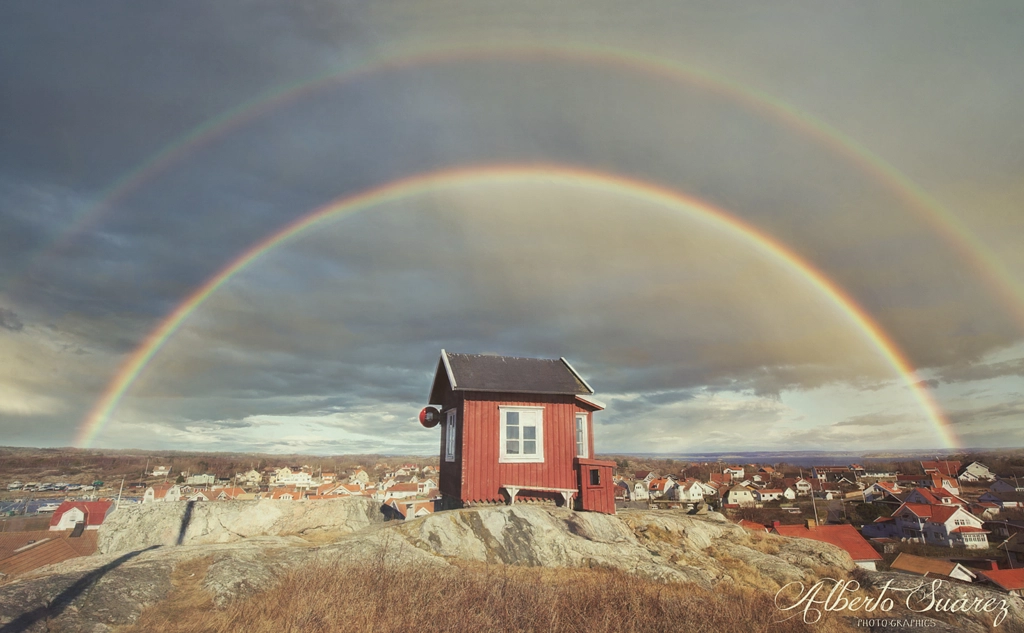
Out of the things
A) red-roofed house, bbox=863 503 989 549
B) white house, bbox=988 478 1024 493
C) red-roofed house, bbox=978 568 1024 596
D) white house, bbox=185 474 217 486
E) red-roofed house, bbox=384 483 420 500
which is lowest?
red-roofed house, bbox=863 503 989 549

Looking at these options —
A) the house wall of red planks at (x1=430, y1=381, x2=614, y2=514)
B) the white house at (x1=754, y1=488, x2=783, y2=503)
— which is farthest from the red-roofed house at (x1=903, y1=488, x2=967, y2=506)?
the house wall of red planks at (x1=430, y1=381, x2=614, y2=514)

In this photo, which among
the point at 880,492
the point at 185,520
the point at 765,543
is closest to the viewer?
the point at 185,520

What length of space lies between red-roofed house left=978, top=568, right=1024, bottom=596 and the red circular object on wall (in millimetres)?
42862

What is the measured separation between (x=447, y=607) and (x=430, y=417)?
15.2m

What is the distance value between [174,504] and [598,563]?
14.6 meters

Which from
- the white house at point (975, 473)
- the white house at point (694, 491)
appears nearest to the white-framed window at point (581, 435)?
the white house at point (694, 491)

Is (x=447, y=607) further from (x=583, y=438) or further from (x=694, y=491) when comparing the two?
(x=694, y=491)

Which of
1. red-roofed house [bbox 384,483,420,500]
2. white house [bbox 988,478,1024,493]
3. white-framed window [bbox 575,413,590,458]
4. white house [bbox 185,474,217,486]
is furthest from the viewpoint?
white house [bbox 988,478,1024,493]

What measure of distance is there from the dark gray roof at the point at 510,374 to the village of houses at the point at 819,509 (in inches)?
267

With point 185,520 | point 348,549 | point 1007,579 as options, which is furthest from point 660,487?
point 348,549

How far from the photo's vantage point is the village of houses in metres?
35.8

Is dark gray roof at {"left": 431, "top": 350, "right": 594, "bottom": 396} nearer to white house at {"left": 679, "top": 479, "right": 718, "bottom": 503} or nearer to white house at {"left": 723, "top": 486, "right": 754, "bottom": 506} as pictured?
white house at {"left": 679, "top": 479, "right": 718, "bottom": 503}

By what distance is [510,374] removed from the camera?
20.6m

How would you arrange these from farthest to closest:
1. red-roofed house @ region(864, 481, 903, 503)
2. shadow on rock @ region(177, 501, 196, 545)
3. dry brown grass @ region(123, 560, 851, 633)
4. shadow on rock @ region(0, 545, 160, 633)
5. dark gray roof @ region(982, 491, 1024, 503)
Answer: dark gray roof @ region(982, 491, 1024, 503), red-roofed house @ region(864, 481, 903, 503), shadow on rock @ region(177, 501, 196, 545), shadow on rock @ region(0, 545, 160, 633), dry brown grass @ region(123, 560, 851, 633)
